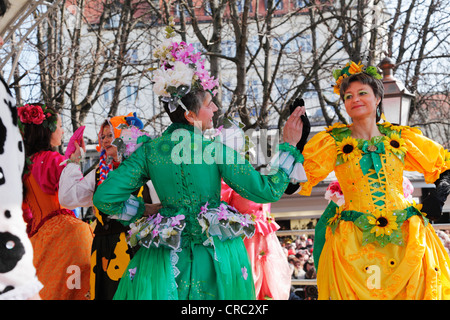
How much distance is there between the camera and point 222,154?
9.40 feet

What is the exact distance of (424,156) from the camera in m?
3.60

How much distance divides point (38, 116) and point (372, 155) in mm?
2517

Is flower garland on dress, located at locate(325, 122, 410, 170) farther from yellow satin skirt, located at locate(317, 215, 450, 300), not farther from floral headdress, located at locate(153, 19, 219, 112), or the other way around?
floral headdress, located at locate(153, 19, 219, 112)

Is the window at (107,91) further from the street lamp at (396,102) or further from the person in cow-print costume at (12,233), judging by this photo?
the person in cow-print costume at (12,233)

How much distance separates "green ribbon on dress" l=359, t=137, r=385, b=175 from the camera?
3.47 m

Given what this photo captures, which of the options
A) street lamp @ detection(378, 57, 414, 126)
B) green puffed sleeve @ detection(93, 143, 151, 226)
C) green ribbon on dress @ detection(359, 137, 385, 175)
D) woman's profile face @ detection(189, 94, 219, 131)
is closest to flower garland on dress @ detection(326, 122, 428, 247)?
green ribbon on dress @ detection(359, 137, 385, 175)

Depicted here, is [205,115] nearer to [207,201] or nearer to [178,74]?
[178,74]

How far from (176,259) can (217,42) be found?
5.30 meters

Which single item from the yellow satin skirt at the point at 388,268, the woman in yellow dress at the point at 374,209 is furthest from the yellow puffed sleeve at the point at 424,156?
the yellow satin skirt at the point at 388,268

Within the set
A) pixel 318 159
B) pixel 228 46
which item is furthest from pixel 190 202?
pixel 228 46

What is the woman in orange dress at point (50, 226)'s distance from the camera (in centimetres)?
419

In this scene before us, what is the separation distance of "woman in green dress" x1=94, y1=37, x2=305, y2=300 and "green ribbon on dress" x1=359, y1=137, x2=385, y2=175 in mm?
673
